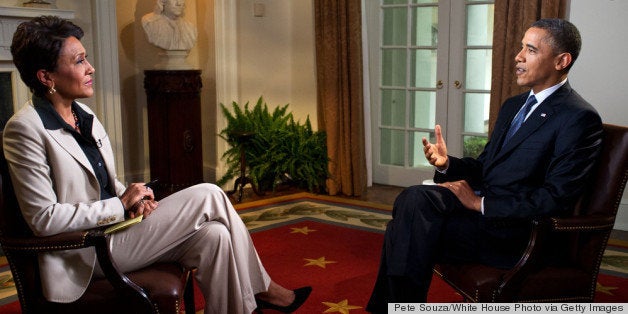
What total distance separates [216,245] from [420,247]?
2.27ft

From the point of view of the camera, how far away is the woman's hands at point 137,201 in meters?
2.16

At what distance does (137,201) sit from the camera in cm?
216

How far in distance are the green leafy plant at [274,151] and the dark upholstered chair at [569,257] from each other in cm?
323

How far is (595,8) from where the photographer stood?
13.5 feet

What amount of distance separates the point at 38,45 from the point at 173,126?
326 centimetres

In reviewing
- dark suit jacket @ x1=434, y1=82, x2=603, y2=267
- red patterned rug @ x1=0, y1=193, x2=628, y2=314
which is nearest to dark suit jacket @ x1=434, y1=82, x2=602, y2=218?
dark suit jacket @ x1=434, y1=82, x2=603, y2=267

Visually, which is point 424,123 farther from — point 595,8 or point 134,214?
point 134,214

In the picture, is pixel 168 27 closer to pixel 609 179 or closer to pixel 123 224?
pixel 123 224

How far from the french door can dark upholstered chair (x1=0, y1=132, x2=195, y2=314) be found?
365 centimetres

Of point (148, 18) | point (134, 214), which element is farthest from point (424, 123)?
point (134, 214)

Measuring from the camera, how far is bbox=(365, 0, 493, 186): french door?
5160mm

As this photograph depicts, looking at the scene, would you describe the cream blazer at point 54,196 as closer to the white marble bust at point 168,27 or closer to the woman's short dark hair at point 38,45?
the woman's short dark hair at point 38,45

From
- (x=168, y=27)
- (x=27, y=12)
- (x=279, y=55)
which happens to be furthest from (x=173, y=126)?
(x=27, y=12)

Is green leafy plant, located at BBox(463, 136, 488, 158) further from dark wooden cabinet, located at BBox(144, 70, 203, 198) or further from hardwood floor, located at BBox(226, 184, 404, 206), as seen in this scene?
dark wooden cabinet, located at BBox(144, 70, 203, 198)
